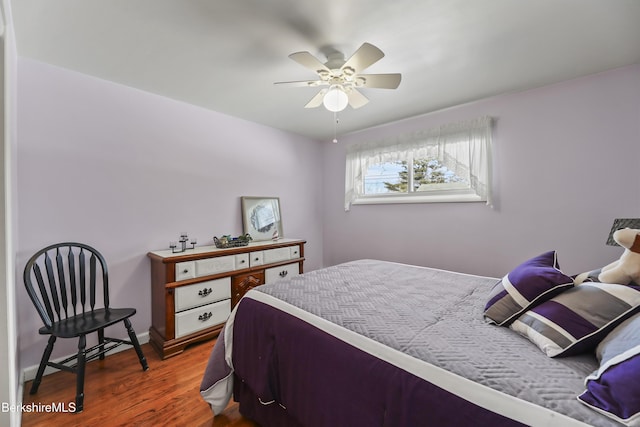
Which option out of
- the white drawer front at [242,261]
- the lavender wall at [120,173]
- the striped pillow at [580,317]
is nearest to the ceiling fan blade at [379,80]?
the striped pillow at [580,317]

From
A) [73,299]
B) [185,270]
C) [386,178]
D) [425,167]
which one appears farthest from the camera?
[386,178]

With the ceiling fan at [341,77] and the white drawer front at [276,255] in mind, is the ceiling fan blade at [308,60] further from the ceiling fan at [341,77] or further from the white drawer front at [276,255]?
the white drawer front at [276,255]

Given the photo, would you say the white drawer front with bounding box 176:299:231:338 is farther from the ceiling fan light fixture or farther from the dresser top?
the ceiling fan light fixture

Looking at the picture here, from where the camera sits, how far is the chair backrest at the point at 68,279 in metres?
1.83

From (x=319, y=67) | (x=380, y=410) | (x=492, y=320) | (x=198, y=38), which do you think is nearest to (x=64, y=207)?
(x=198, y=38)

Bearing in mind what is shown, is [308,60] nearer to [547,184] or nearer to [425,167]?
[425,167]

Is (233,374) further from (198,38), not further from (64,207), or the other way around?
(198,38)

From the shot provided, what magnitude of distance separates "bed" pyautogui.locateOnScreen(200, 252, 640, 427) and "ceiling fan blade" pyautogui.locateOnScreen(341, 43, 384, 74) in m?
1.38

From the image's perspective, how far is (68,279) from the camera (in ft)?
6.66

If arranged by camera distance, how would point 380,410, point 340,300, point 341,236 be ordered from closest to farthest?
1. point 380,410
2. point 340,300
3. point 341,236

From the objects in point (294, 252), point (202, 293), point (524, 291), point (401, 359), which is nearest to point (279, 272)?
point (294, 252)

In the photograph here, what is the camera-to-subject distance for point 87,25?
1.56 metres

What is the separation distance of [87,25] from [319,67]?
1.39 m

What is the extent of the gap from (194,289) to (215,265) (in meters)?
0.27
